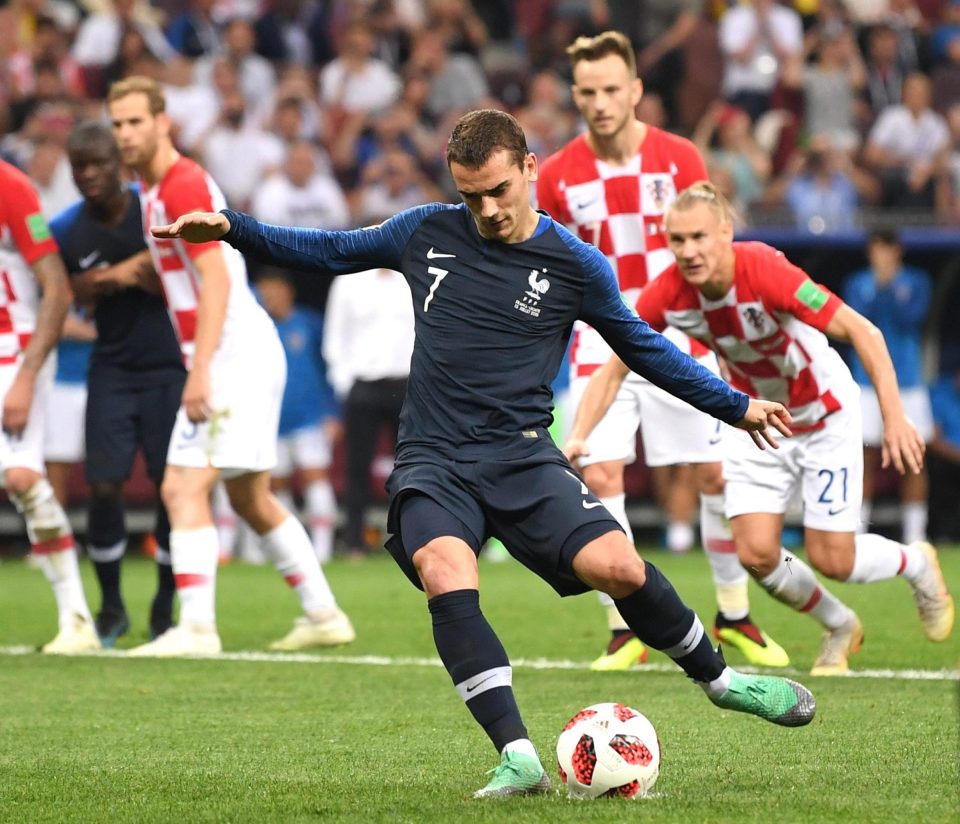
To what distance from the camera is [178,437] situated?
7.96 m

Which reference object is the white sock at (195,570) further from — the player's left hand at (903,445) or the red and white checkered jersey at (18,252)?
the player's left hand at (903,445)

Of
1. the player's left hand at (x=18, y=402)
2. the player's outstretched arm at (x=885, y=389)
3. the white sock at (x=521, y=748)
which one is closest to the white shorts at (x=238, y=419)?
the player's left hand at (x=18, y=402)

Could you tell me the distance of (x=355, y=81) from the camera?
16.3 m

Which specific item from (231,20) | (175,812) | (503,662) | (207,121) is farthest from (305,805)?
(231,20)

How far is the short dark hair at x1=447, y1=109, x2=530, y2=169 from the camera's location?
4812 millimetres

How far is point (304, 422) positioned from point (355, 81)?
3.61m

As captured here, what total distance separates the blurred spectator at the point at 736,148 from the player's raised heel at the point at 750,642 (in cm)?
777

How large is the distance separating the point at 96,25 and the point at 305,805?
12.7 meters

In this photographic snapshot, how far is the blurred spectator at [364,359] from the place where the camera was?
14.0 metres

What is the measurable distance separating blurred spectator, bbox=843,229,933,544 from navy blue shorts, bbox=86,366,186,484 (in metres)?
6.91

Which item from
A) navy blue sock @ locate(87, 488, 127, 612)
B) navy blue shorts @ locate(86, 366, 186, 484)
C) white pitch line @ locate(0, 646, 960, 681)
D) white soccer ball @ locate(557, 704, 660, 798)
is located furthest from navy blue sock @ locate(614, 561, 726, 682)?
navy blue sock @ locate(87, 488, 127, 612)

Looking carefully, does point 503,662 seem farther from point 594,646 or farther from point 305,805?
point 594,646

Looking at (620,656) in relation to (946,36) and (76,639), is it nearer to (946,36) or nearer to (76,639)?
(76,639)

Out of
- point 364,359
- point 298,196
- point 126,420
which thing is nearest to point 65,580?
point 126,420
